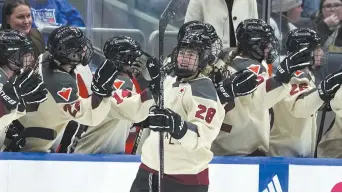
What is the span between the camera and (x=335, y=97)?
484 centimetres

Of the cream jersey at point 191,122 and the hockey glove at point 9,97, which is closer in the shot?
the cream jersey at point 191,122

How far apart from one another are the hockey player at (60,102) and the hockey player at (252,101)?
0.62m

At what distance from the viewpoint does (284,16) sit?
6.03 metres

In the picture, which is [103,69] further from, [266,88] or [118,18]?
[118,18]

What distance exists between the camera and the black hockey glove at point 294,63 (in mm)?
4703

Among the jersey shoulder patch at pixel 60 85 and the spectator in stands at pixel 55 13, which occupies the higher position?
the spectator in stands at pixel 55 13

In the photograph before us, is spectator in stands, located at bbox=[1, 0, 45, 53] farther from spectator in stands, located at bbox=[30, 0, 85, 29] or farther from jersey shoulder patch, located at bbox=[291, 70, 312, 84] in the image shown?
jersey shoulder patch, located at bbox=[291, 70, 312, 84]

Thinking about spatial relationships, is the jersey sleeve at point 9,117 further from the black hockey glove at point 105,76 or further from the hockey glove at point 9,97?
the black hockey glove at point 105,76

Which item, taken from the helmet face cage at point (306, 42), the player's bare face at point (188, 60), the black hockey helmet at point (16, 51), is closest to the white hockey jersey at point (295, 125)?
the helmet face cage at point (306, 42)

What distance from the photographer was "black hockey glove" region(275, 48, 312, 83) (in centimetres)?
470

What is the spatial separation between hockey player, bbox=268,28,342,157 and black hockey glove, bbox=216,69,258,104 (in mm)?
356

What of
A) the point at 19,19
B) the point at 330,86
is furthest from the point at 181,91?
the point at 19,19

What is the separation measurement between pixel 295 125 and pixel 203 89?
107cm

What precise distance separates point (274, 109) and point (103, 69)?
110cm
